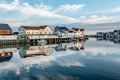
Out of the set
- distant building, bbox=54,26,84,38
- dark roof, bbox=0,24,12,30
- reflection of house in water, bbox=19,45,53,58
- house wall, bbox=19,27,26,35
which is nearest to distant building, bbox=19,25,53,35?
house wall, bbox=19,27,26,35

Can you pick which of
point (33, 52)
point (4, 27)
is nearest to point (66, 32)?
point (4, 27)

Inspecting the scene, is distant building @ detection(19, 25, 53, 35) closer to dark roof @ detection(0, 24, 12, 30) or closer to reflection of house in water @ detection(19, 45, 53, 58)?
dark roof @ detection(0, 24, 12, 30)

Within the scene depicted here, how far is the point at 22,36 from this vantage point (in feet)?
234

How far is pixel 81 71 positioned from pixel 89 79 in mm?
3095

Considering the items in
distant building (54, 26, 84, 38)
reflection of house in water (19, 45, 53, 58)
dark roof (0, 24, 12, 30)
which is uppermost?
dark roof (0, 24, 12, 30)

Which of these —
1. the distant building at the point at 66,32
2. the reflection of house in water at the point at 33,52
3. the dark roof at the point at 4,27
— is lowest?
the reflection of house in water at the point at 33,52

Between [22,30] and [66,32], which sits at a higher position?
[22,30]

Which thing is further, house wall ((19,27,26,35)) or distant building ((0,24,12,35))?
house wall ((19,27,26,35))

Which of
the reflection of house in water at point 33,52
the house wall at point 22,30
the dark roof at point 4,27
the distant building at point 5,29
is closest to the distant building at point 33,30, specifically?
the house wall at point 22,30

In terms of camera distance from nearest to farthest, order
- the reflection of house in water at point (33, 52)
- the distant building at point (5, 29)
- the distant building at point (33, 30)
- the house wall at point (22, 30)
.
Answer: the reflection of house in water at point (33, 52), the distant building at point (5, 29), the distant building at point (33, 30), the house wall at point (22, 30)

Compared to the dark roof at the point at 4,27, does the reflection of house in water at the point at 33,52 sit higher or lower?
lower

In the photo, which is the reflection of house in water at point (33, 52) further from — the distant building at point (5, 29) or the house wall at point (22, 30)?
the house wall at point (22, 30)

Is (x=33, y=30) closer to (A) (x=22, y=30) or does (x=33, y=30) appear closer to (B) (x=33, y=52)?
(A) (x=22, y=30)

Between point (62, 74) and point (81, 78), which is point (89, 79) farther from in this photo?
point (62, 74)
